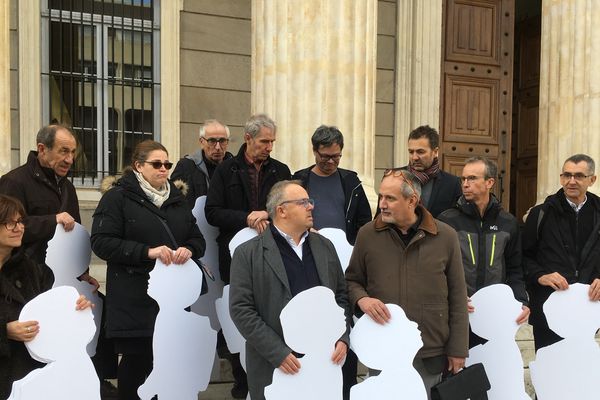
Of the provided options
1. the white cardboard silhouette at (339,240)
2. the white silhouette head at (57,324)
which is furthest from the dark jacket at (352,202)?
the white silhouette head at (57,324)

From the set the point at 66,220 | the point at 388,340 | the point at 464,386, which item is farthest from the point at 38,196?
the point at 464,386

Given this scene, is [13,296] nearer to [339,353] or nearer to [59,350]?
[59,350]

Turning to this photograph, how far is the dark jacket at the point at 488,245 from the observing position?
4.13m

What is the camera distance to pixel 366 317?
354cm

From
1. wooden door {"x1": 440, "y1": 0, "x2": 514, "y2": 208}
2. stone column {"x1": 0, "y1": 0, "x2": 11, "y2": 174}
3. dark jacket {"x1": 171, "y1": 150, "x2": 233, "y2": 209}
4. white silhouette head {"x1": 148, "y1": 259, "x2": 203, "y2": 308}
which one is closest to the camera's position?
white silhouette head {"x1": 148, "y1": 259, "x2": 203, "y2": 308}

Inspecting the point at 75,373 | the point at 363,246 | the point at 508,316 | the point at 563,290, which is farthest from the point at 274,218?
the point at 563,290

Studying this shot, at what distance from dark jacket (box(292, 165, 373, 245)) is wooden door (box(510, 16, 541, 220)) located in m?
5.96

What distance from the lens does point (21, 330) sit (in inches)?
125

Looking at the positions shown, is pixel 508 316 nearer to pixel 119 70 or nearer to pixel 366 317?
pixel 366 317

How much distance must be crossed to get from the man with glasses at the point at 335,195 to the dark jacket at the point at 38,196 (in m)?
1.43

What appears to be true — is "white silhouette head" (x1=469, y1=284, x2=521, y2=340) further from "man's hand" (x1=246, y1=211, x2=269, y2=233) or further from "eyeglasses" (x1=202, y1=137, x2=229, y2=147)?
"eyeglasses" (x1=202, y1=137, x2=229, y2=147)

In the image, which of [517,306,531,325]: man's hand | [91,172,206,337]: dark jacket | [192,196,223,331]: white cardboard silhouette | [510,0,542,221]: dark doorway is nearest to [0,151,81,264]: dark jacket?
[91,172,206,337]: dark jacket

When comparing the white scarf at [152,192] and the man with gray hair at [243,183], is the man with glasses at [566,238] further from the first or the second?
the white scarf at [152,192]

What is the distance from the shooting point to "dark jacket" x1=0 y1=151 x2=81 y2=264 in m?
3.84
